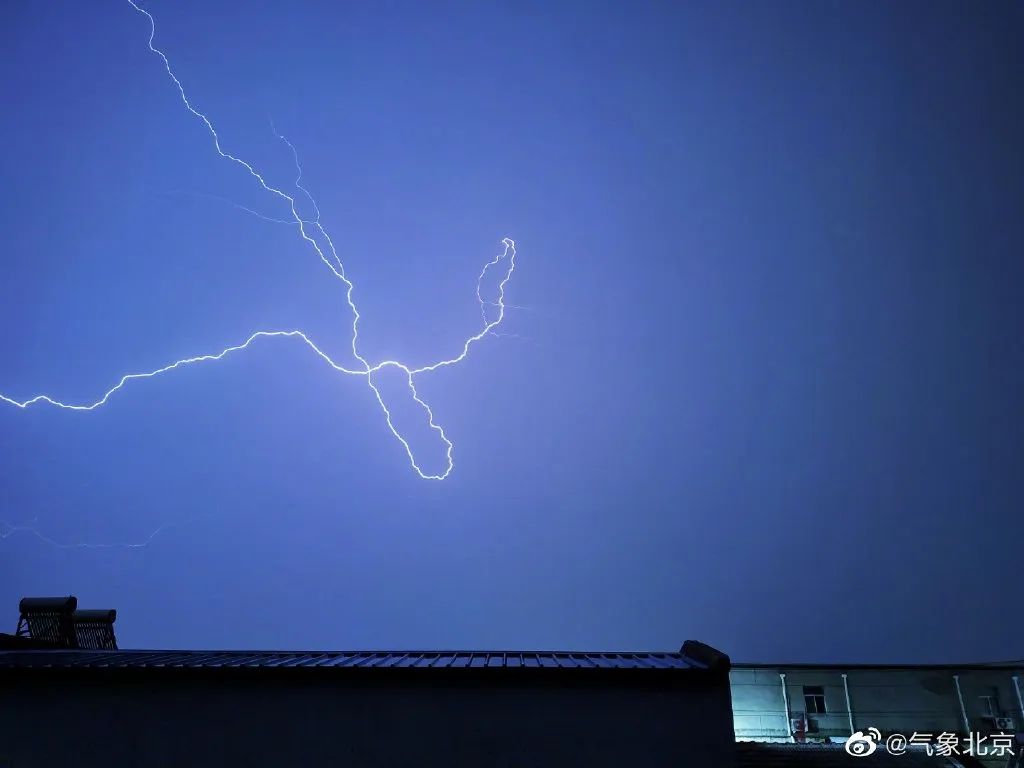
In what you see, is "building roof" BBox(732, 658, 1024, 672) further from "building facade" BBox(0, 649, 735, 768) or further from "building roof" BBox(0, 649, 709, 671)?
"building facade" BBox(0, 649, 735, 768)

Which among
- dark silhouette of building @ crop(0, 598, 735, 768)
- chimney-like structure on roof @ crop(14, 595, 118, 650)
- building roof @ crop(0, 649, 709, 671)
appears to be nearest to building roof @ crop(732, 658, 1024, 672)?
building roof @ crop(0, 649, 709, 671)

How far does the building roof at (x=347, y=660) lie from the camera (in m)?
6.27

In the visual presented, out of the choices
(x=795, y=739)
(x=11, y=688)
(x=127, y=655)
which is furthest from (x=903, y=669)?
(x=11, y=688)

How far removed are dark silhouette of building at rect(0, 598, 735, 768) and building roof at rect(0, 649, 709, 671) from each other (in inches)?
2.2

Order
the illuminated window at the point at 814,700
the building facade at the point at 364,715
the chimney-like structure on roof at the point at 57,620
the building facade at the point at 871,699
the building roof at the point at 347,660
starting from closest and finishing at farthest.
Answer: the building facade at the point at 364,715 < the building roof at the point at 347,660 < the chimney-like structure on roof at the point at 57,620 < the building facade at the point at 871,699 < the illuminated window at the point at 814,700

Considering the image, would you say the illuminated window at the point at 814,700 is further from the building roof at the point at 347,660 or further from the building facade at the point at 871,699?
the building roof at the point at 347,660

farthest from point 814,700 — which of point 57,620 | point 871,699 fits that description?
point 57,620

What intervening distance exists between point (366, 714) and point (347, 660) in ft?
2.66

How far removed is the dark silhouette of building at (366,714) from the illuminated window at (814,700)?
5.82m

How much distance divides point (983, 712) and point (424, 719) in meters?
10.6

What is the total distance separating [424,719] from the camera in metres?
6.05

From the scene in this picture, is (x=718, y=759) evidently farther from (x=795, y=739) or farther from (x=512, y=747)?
(x=795, y=739)

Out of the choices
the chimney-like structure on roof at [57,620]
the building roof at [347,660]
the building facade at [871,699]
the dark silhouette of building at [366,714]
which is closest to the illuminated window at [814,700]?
the building facade at [871,699]

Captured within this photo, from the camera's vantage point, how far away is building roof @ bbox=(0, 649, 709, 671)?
20.6ft
